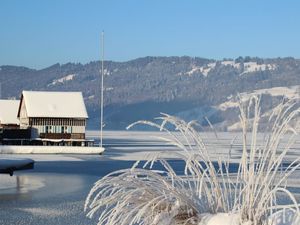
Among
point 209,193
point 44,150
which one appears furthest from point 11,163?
point 44,150

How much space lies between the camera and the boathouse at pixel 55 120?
54.6 m

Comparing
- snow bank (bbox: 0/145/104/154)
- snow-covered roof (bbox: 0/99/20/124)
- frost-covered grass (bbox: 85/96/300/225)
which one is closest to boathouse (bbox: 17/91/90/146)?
snow-covered roof (bbox: 0/99/20/124)

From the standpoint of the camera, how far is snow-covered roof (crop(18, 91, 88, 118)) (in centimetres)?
5591

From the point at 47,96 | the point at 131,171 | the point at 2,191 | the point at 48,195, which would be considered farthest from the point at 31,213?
the point at 47,96

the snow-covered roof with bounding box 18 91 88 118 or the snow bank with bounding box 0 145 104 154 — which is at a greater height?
the snow-covered roof with bounding box 18 91 88 118

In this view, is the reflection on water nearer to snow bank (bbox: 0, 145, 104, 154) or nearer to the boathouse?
snow bank (bbox: 0, 145, 104, 154)

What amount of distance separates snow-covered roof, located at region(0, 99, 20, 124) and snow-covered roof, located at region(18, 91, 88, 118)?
4454mm

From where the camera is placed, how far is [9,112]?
64688 millimetres

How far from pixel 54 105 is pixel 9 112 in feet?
28.6

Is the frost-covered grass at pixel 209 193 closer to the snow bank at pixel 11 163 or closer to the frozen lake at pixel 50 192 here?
the frozen lake at pixel 50 192

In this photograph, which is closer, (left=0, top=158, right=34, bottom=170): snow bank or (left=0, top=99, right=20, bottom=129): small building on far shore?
(left=0, top=158, right=34, bottom=170): snow bank

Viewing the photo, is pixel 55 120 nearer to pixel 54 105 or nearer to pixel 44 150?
pixel 54 105

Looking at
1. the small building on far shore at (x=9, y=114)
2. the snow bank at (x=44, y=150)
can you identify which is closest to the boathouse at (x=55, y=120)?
the small building on far shore at (x=9, y=114)

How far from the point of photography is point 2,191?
21.2 meters
